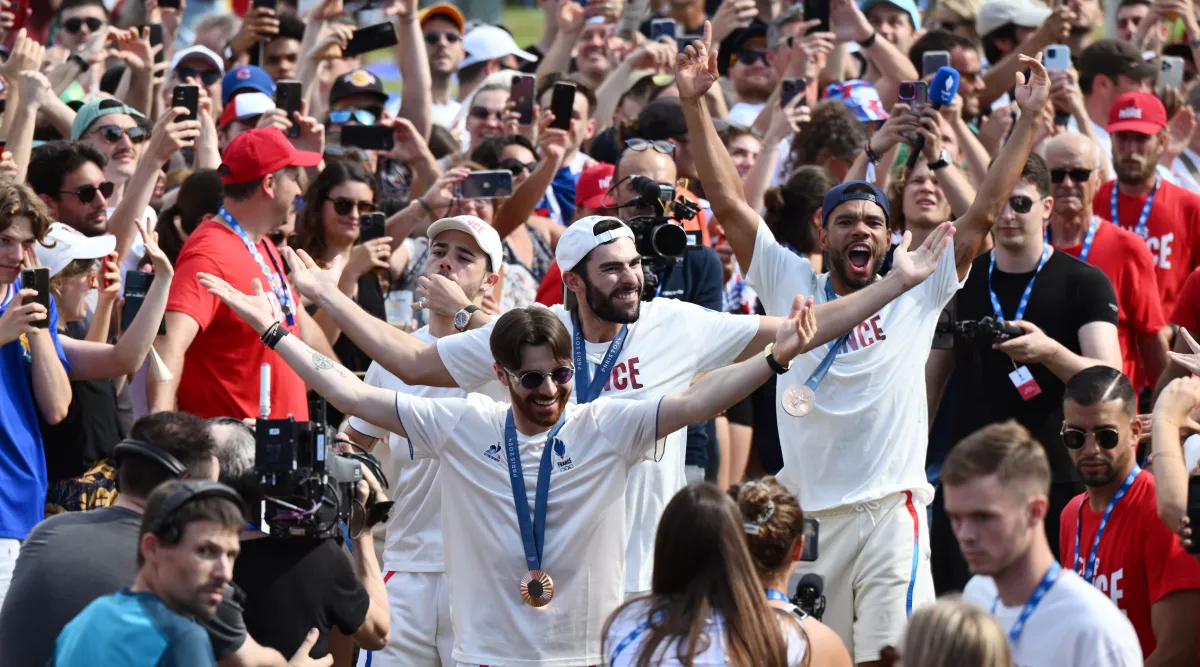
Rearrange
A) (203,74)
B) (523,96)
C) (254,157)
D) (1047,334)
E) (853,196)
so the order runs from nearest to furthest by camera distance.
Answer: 1. (853,196)
2. (254,157)
3. (1047,334)
4. (523,96)
5. (203,74)

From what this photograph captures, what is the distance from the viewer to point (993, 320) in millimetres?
7742

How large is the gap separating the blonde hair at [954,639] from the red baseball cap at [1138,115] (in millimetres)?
6579

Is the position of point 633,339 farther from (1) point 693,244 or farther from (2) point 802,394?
(1) point 693,244

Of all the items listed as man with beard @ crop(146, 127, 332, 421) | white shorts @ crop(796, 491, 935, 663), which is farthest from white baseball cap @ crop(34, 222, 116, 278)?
white shorts @ crop(796, 491, 935, 663)

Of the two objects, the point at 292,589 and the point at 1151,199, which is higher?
the point at 1151,199

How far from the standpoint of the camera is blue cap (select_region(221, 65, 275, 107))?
1073 cm

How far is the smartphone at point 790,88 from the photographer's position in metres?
10.5

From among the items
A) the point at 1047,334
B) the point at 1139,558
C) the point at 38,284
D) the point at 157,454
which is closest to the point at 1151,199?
the point at 1047,334

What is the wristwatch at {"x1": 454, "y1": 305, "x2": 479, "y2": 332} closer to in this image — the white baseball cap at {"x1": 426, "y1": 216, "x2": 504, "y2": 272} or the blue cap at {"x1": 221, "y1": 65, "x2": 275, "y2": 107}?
the white baseball cap at {"x1": 426, "y1": 216, "x2": 504, "y2": 272}

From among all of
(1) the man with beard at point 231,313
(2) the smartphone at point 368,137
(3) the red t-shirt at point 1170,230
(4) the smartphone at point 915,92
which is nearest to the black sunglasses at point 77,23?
(2) the smartphone at point 368,137

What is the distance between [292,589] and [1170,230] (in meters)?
6.36

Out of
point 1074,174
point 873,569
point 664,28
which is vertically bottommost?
point 873,569

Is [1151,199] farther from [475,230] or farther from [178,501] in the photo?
[178,501]

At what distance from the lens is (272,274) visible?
8086 mm
